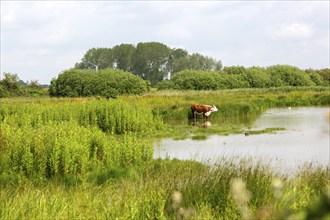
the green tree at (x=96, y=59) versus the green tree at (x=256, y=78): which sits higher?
the green tree at (x=96, y=59)

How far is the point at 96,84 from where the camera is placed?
4250cm

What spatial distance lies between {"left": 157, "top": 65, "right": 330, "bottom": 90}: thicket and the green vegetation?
30498mm

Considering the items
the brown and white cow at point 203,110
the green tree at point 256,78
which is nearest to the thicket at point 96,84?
the green tree at point 256,78

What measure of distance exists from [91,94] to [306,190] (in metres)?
36.7

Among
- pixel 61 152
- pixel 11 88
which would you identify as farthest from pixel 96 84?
pixel 61 152

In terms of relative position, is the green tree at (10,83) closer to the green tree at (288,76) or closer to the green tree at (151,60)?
the green tree at (288,76)

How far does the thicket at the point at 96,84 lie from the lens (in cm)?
4169

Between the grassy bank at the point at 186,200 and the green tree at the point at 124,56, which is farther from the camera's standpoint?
the green tree at the point at 124,56

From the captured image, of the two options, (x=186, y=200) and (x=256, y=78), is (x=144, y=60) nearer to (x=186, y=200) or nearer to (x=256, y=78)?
(x=256, y=78)

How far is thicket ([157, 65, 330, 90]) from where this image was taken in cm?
4944

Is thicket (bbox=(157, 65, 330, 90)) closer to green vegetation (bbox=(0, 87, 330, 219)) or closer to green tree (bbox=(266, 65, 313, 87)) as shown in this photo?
green tree (bbox=(266, 65, 313, 87))

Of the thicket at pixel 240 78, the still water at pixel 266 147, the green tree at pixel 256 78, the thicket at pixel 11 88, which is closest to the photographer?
the still water at pixel 266 147

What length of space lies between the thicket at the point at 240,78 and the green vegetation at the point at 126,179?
3050 cm

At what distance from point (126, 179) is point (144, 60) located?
230ft
